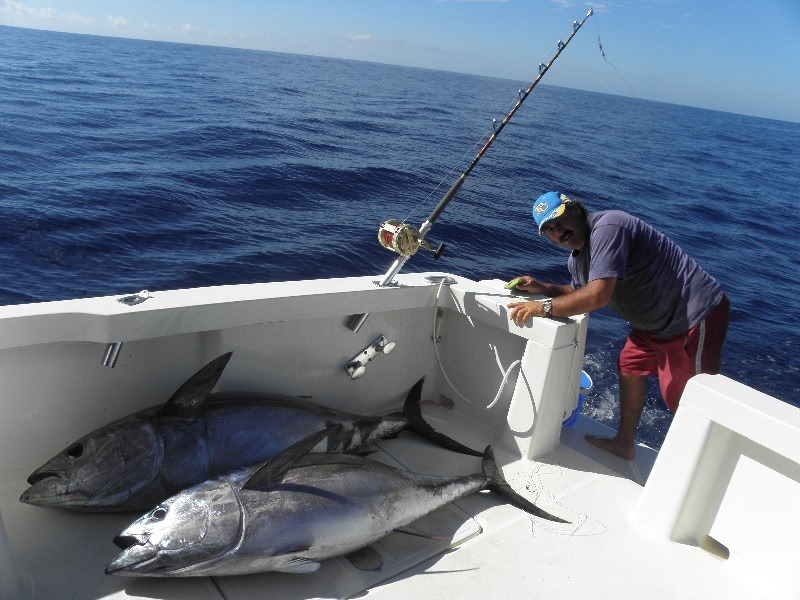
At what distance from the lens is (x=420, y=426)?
3.05 metres

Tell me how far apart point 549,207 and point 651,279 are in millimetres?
650

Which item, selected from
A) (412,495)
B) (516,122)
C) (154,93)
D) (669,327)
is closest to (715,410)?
(669,327)

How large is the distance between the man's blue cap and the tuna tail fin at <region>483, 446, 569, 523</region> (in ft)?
3.73

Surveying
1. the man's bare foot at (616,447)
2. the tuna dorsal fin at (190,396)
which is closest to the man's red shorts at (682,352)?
the man's bare foot at (616,447)

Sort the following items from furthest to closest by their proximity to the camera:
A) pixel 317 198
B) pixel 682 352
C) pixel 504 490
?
1. pixel 317 198
2. pixel 682 352
3. pixel 504 490

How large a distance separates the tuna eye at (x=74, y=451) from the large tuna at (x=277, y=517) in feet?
1.39

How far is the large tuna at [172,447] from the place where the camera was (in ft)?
6.93

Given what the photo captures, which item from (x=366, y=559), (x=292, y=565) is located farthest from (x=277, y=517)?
(x=366, y=559)

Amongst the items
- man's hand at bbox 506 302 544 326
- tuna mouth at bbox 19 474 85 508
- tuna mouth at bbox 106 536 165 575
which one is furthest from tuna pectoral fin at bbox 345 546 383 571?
man's hand at bbox 506 302 544 326

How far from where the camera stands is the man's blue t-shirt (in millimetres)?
2979

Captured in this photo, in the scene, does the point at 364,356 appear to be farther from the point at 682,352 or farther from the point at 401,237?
the point at 682,352

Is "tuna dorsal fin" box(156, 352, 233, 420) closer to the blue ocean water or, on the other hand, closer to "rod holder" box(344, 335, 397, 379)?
"rod holder" box(344, 335, 397, 379)

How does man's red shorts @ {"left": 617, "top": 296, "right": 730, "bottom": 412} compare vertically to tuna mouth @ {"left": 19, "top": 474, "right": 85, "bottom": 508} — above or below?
above

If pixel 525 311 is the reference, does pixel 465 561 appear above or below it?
below
